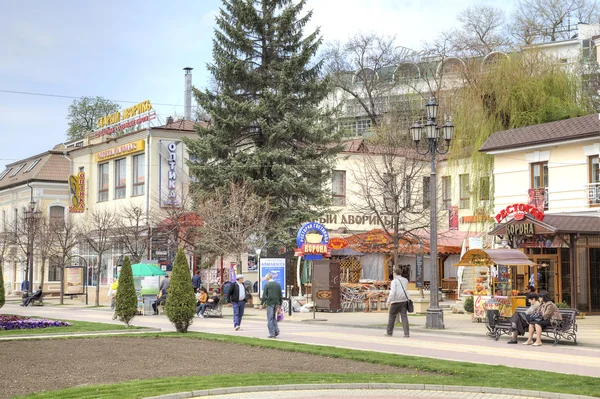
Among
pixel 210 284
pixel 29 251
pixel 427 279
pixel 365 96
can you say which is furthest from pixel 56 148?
pixel 427 279

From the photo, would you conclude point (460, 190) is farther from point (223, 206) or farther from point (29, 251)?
point (29, 251)

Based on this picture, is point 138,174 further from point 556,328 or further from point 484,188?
point 556,328

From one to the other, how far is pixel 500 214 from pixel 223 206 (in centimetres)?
1400

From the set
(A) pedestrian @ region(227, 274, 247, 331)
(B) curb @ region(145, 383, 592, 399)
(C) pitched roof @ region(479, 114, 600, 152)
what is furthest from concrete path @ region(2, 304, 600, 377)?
(C) pitched roof @ region(479, 114, 600, 152)

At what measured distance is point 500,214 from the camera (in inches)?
1398

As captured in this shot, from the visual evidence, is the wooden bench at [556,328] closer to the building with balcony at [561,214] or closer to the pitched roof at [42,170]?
the building with balcony at [561,214]

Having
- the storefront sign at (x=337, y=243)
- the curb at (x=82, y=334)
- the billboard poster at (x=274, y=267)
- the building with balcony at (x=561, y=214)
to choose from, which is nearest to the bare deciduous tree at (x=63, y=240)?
the storefront sign at (x=337, y=243)

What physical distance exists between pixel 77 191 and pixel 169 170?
32.7 feet

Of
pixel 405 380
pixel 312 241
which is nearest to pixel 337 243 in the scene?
pixel 312 241

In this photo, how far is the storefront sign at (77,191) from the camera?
190 ft

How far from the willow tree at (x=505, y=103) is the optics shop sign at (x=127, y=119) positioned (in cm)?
1924

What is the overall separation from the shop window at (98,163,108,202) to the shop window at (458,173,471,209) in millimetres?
23608

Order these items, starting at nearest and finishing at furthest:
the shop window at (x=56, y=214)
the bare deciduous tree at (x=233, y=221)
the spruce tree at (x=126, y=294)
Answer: the spruce tree at (x=126, y=294), the bare deciduous tree at (x=233, y=221), the shop window at (x=56, y=214)

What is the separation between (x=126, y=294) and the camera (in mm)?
27453
